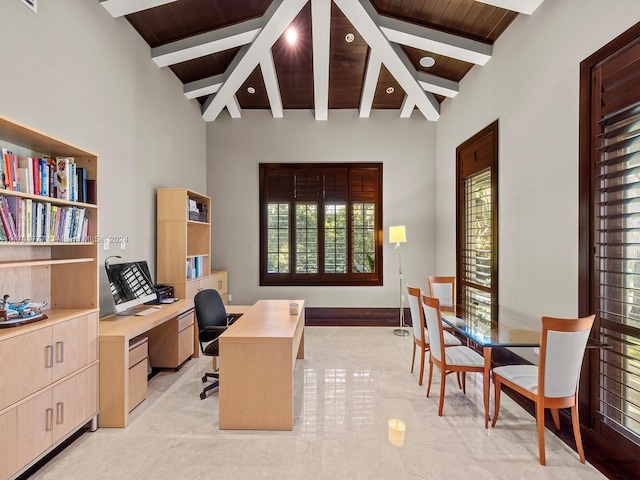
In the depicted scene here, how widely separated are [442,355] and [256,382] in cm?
156

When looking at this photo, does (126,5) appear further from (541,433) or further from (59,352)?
(541,433)

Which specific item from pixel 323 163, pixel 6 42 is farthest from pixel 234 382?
pixel 323 163

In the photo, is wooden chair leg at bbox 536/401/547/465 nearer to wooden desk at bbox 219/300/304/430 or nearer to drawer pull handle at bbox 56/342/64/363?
wooden desk at bbox 219/300/304/430

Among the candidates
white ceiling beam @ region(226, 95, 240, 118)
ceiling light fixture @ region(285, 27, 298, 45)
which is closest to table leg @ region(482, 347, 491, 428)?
ceiling light fixture @ region(285, 27, 298, 45)

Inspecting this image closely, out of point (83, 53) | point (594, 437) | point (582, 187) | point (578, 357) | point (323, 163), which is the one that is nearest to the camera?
point (578, 357)

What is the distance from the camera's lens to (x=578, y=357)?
2.11 meters

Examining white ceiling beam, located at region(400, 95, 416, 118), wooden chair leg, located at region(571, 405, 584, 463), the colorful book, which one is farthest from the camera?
white ceiling beam, located at region(400, 95, 416, 118)

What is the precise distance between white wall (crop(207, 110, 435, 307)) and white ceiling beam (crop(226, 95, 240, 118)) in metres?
0.17

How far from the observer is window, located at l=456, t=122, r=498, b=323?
3.76 m

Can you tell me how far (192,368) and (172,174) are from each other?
8.54ft

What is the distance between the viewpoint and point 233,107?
214 inches

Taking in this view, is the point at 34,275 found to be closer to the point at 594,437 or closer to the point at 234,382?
the point at 234,382

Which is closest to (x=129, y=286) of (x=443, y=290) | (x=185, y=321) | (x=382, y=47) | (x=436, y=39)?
(x=185, y=321)

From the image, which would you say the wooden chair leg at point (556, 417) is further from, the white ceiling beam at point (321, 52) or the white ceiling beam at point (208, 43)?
the white ceiling beam at point (208, 43)
